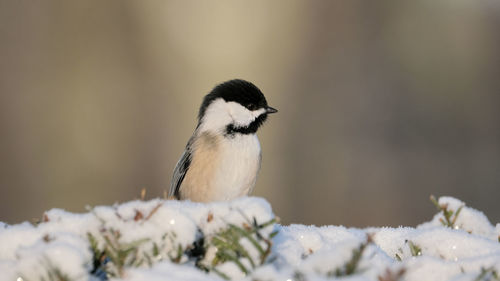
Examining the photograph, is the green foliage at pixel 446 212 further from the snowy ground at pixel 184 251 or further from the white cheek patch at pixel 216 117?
the white cheek patch at pixel 216 117

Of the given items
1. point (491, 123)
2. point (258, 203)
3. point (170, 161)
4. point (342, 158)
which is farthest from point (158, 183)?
point (258, 203)

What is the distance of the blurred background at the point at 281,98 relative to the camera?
7.07 m

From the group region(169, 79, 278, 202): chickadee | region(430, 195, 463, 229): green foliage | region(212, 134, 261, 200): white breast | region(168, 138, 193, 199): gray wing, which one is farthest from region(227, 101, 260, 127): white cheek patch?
region(430, 195, 463, 229): green foliage

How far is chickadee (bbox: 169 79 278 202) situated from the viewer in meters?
2.80

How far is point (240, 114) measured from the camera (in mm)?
3012

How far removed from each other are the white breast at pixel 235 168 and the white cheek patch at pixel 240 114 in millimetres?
124

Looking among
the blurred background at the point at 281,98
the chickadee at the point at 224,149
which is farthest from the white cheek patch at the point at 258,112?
the blurred background at the point at 281,98

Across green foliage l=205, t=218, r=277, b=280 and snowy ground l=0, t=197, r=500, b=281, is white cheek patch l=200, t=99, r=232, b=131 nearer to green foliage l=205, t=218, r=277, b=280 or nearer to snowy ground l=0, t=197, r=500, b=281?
snowy ground l=0, t=197, r=500, b=281

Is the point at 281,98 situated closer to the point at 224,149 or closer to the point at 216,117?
the point at 216,117

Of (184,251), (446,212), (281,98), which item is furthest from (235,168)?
(281,98)

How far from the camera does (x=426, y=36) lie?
26.4ft

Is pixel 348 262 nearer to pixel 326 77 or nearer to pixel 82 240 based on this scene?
pixel 82 240

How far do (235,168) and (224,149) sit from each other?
127mm

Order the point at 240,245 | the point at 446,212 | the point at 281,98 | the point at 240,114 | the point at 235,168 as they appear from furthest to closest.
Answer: the point at 281,98
the point at 240,114
the point at 235,168
the point at 446,212
the point at 240,245
